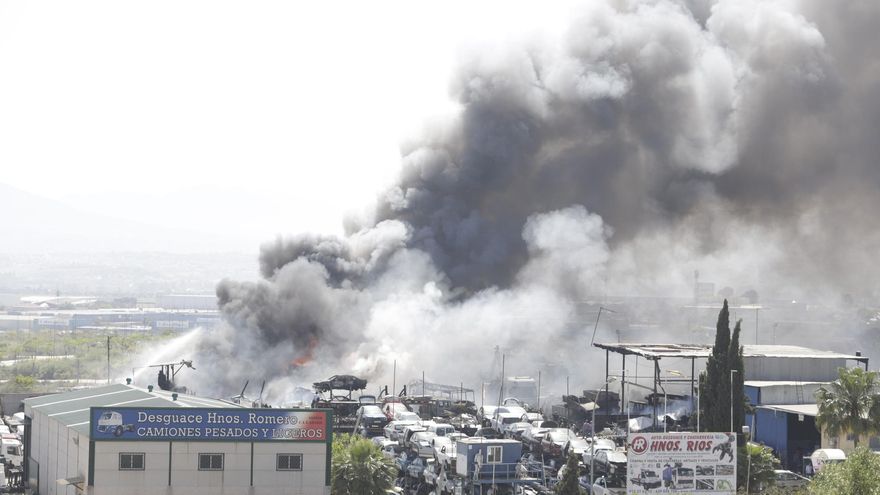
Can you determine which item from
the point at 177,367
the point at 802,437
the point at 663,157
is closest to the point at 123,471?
the point at 802,437

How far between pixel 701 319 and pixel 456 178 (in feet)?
165

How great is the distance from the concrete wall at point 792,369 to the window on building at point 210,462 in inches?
1056

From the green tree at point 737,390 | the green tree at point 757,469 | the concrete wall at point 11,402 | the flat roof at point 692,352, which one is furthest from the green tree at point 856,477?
the concrete wall at point 11,402

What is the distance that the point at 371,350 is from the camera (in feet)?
225

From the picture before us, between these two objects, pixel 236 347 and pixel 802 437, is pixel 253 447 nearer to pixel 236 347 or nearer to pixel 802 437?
pixel 802 437

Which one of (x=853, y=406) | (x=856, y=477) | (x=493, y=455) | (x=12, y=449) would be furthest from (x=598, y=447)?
(x=12, y=449)

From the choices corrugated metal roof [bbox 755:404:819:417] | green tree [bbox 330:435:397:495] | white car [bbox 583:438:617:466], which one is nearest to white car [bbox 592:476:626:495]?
white car [bbox 583:438:617:466]

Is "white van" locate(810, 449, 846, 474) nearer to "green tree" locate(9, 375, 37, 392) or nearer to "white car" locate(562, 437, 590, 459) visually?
"white car" locate(562, 437, 590, 459)

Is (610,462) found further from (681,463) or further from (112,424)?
(112,424)

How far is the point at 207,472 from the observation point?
32656 mm

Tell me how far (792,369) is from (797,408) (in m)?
5.88

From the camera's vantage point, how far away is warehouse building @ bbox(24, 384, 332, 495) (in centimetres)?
3228

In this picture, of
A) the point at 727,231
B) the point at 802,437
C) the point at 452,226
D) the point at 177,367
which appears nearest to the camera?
the point at 802,437

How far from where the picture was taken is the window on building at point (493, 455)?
1443 inches
